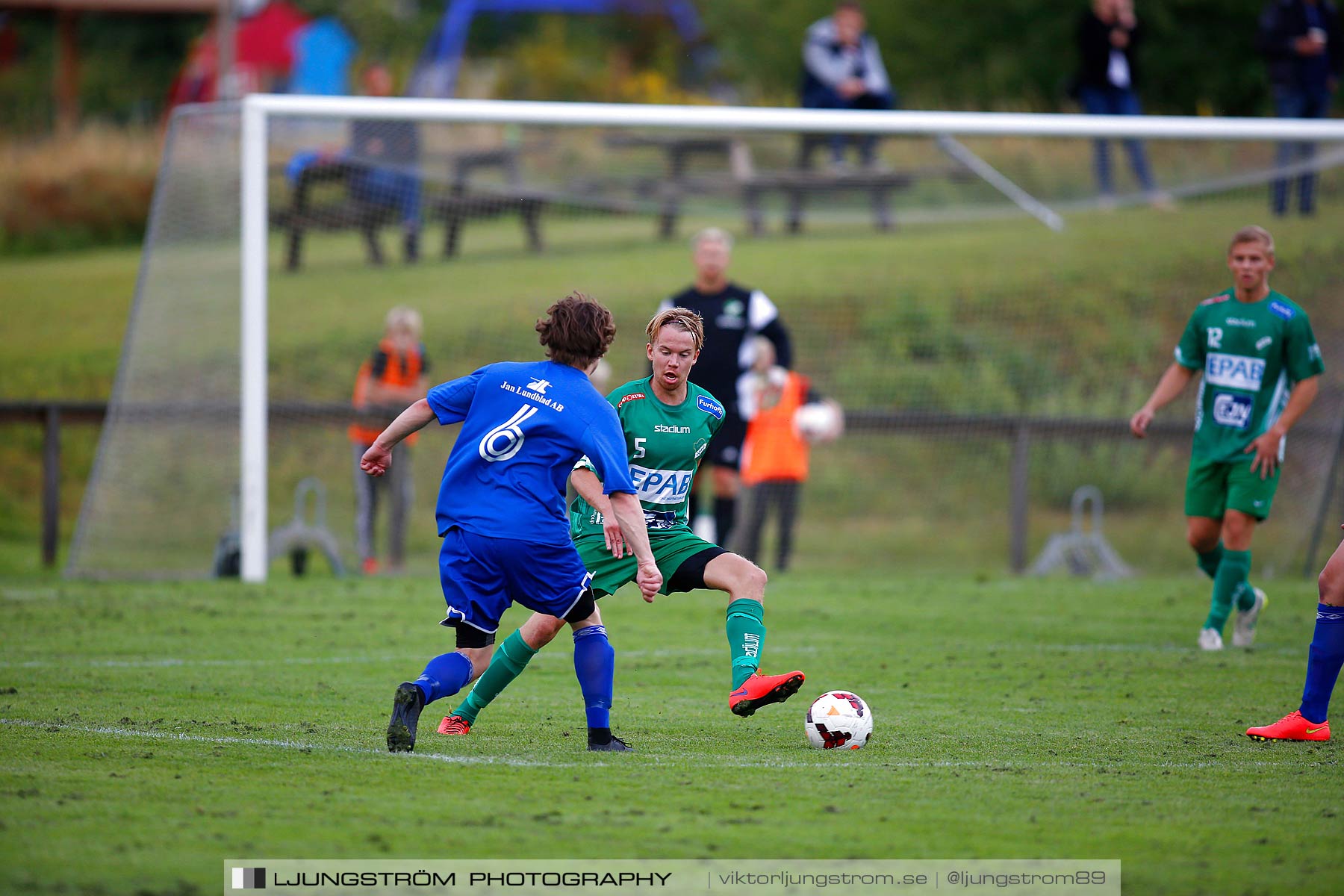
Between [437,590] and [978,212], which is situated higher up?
[978,212]

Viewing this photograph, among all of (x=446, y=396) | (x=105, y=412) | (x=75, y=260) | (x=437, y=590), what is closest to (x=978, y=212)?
(x=437, y=590)

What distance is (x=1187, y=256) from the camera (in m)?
16.0

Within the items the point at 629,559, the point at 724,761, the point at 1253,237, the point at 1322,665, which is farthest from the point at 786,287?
the point at 724,761

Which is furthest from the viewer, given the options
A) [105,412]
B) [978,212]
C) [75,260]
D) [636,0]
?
[636,0]

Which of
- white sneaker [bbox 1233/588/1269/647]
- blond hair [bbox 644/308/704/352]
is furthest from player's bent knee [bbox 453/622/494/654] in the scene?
white sneaker [bbox 1233/588/1269/647]

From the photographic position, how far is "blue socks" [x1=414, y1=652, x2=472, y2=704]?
18.3 feet

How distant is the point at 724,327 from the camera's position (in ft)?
35.6

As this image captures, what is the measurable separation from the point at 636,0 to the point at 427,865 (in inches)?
1319

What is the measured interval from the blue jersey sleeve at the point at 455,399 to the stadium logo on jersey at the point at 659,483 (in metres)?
0.86

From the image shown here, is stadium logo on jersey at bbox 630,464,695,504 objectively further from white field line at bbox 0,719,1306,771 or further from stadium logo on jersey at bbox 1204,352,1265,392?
stadium logo on jersey at bbox 1204,352,1265,392

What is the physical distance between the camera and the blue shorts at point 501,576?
18.3ft

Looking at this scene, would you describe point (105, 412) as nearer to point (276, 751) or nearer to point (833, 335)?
point (833, 335)

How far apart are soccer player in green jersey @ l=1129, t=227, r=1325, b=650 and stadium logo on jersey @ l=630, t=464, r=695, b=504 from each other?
3.29m

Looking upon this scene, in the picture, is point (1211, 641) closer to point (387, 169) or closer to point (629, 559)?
point (629, 559)
